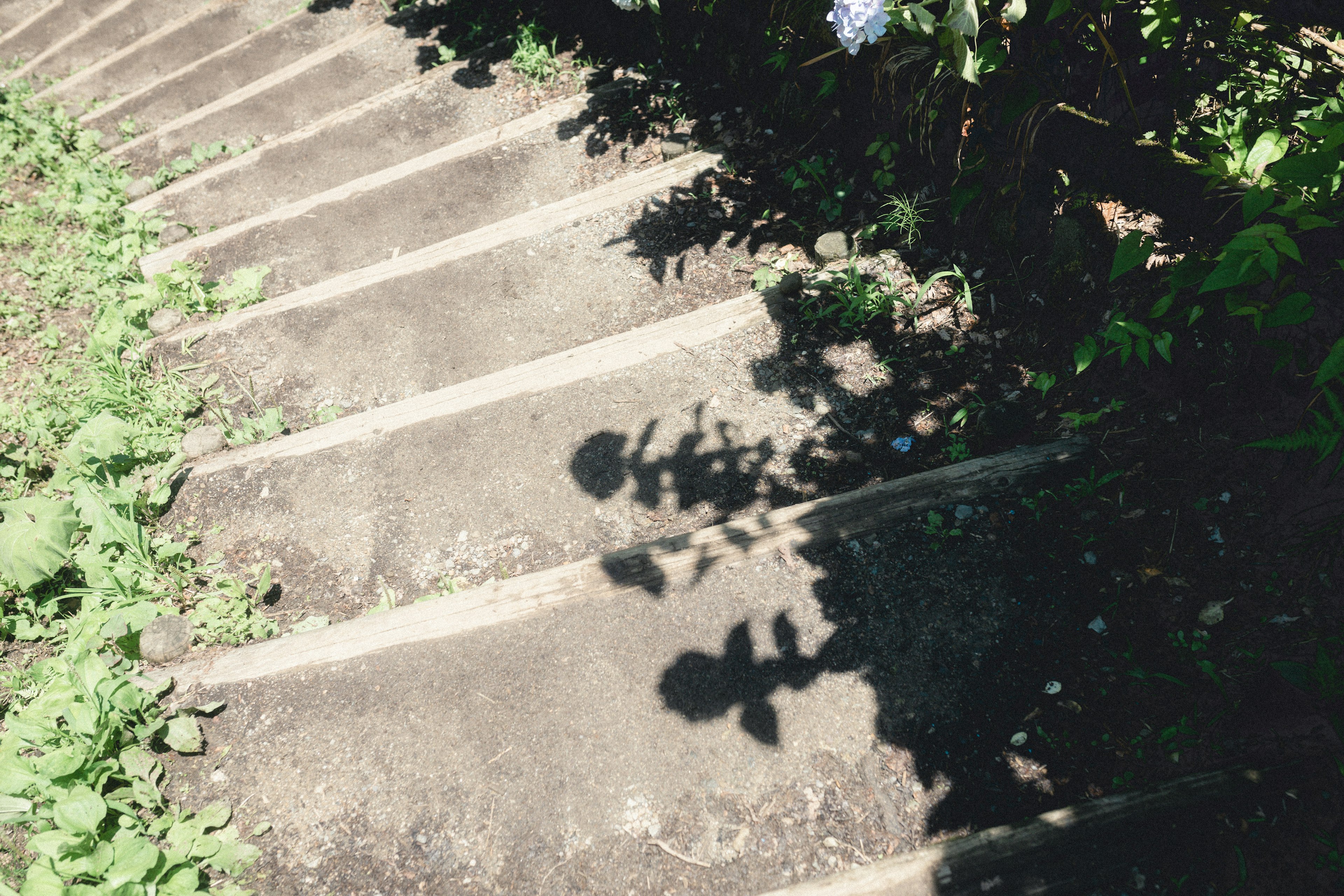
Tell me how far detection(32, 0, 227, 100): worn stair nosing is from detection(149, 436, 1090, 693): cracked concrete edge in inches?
273

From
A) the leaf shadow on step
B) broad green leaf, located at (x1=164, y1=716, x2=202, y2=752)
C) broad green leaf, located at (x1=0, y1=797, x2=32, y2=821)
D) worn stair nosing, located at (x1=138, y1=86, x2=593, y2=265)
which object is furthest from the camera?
worn stair nosing, located at (x1=138, y1=86, x2=593, y2=265)

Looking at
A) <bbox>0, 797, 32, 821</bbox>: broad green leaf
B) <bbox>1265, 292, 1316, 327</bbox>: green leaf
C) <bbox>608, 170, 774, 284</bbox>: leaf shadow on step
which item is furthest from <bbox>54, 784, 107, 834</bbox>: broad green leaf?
<bbox>1265, 292, 1316, 327</bbox>: green leaf

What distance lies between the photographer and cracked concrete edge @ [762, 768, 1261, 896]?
73.9 inches

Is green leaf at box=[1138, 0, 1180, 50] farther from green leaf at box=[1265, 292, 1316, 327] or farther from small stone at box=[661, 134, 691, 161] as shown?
small stone at box=[661, 134, 691, 161]

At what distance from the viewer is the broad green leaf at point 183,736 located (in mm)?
2426

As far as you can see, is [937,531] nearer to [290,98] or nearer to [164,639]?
[164,639]

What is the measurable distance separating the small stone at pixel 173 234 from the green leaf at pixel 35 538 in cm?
253

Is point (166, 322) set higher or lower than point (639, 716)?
higher

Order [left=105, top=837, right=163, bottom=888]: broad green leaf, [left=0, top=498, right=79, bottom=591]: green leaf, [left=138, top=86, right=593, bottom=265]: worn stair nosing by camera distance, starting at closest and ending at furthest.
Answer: [left=105, top=837, right=163, bottom=888]: broad green leaf < [left=0, top=498, right=79, bottom=591]: green leaf < [left=138, top=86, right=593, bottom=265]: worn stair nosing

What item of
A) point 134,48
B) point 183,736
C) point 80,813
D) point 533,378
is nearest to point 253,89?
point 134,48

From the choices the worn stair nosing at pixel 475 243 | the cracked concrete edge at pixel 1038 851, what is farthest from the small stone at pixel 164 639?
the cracked concrete edge at pixel 1038 851

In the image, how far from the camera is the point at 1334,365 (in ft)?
5.57

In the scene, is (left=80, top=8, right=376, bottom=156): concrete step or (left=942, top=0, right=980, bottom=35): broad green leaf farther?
(left=80, top=8, right=376, bottom=156): concrete step

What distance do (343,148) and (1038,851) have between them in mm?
5975
